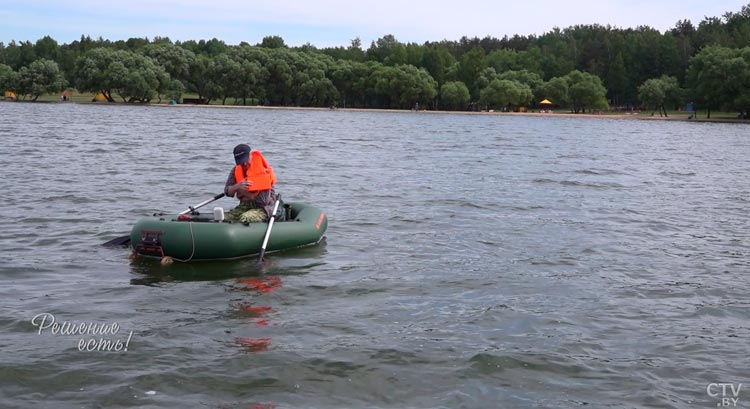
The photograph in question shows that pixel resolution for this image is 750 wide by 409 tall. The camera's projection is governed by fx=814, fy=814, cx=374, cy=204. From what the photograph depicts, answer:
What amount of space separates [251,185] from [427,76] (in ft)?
362

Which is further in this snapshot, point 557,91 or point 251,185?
point 557,91

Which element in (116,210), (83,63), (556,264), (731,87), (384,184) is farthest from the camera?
(83,63)

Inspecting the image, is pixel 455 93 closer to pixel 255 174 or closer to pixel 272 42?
pixel 272 42

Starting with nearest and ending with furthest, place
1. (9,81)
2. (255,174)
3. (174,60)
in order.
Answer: (255,174), (9,81), (174,60)

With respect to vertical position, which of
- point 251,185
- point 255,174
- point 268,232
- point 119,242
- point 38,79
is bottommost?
point 119,242

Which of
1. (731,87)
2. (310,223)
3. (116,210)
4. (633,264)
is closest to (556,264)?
(633,264)

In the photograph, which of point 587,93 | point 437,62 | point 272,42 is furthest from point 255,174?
point 272,42

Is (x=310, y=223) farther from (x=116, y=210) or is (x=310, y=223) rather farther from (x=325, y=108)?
(x=325, y=108)

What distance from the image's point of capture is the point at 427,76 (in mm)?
121188

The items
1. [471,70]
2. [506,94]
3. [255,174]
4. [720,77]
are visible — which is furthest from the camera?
[471,70]

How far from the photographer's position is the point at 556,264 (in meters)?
12.9

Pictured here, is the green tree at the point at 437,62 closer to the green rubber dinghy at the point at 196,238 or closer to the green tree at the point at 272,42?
the green tree at the point at 272,42

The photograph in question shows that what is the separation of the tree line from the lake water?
83582 millimetres

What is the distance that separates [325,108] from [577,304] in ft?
349
